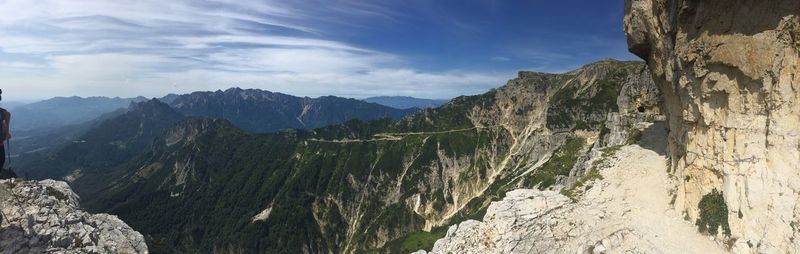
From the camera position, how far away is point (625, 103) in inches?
5049

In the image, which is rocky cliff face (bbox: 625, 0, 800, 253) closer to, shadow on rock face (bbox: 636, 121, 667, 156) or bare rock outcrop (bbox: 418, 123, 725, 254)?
bare rock outcrop (bbox: 418, 123, 725, 254)

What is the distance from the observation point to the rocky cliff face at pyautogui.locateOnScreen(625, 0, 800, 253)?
20.9 meters

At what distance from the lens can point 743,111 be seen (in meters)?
23.1

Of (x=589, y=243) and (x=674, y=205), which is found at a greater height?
(x=674, y=205)

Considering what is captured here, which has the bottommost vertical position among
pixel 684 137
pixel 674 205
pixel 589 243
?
pixel 589 243

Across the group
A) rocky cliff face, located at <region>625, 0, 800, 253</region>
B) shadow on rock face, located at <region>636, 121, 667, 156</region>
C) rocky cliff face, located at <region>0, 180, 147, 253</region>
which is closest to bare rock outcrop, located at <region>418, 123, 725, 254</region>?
rocky cliff face, located at <region>625, 0, 800, 253</region>

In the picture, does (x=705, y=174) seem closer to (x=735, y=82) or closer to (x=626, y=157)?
(x=735, y=82)

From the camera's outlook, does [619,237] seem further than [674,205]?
No

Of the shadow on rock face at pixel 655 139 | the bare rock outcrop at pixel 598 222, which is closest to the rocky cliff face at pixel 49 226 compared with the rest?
the bare rock outcrop at pixel 598 222

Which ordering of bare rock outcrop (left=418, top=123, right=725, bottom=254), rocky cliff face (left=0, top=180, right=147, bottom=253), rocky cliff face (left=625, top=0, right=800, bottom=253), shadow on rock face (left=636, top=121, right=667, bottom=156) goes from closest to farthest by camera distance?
rocky cliff face (left=625, top=0, right=800, bottom=253) → bare rock outcrop (left=418, top=123, right=725, bottom=254) → rocky cliff face (left=0, top=180, right=147, bottom=253) → shadow on rock face (left=636, top=121, right=667, bottom=156)

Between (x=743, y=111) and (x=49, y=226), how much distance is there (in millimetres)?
43811

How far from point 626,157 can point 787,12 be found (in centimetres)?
2218

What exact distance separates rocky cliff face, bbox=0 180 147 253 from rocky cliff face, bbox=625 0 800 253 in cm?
4146

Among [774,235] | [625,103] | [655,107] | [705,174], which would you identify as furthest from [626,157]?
[625,103]
